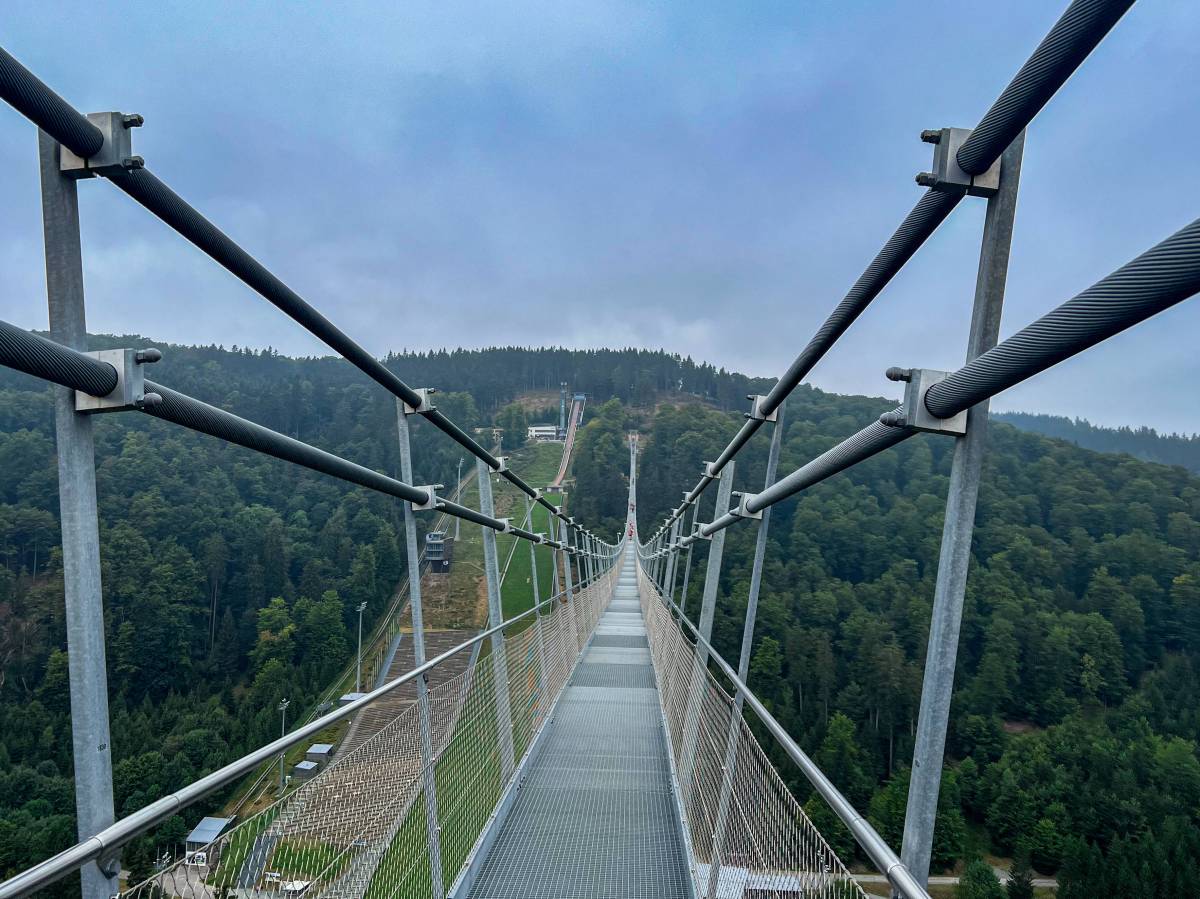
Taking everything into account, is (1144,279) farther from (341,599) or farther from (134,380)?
(341,599)

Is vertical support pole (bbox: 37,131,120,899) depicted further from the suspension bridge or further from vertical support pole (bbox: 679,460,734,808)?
vertical support pole (bbox: 679,460,734,808)

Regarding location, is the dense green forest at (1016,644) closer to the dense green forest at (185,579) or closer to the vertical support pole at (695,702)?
the dense green forest at (185,579)

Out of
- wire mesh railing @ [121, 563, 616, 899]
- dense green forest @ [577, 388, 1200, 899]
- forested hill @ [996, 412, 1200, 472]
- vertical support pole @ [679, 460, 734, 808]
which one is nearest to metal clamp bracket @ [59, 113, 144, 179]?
wire mesh railing @ [121, 563, 616, 899]

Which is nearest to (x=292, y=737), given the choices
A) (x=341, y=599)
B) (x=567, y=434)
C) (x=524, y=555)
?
(x=341, y=599)

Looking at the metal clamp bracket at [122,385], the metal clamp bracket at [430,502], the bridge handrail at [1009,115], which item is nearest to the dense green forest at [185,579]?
the metal clamp bracket at [430,502]

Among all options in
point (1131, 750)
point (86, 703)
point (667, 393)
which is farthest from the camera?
point (667, 393)

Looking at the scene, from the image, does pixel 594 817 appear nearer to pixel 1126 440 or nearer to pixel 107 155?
pixel 107 155

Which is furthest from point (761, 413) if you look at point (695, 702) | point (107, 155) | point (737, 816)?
point (107, 155)

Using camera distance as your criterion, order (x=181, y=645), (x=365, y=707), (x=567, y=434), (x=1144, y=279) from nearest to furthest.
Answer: (x=1144, y=279)
(x=365, y=707)
(x=181, y=645)
(x=567, y=434)
